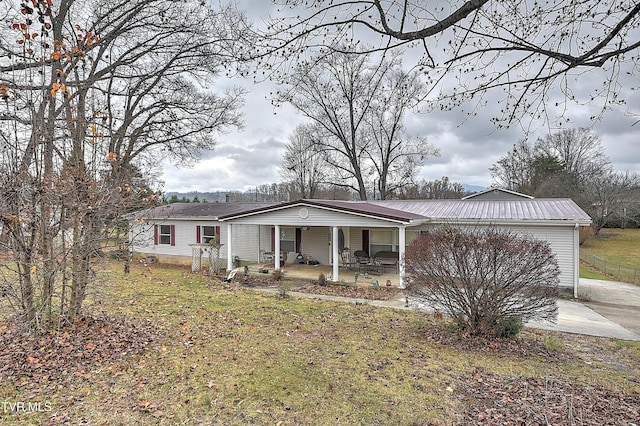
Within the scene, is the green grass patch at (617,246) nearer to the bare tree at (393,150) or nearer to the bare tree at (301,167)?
the bare tree at (393,150)

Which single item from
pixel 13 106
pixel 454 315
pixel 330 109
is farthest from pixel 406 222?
pixel 330 109

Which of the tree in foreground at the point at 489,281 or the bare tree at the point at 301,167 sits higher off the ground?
the bare tree at the point at 301,167

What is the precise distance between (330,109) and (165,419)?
27715 millimetres

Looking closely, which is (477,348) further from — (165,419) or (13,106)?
(13,106)

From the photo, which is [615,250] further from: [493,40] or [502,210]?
[493,40]

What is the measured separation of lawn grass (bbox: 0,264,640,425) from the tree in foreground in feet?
1.89

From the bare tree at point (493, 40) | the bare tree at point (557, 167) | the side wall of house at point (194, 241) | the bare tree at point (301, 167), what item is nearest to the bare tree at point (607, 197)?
the bare tree at point (557, 167)

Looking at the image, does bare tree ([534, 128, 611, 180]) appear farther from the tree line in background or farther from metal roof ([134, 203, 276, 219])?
metal roof ([134, 203, 276, 219])

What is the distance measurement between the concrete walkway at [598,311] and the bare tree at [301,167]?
2540 cm

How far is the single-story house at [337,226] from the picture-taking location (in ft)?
40.2

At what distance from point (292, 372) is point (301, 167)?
3334cm

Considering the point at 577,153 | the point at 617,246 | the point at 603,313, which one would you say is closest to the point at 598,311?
the point at 603,313

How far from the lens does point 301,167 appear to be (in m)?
37.6

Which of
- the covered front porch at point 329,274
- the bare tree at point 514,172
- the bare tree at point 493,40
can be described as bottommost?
the covered front porch at point 329,274
